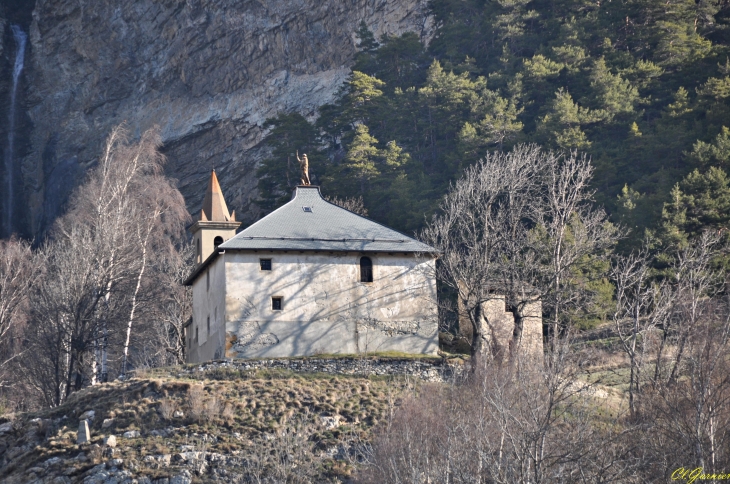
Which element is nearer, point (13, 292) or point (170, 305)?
point (13, 292)

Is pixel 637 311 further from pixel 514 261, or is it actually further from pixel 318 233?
pixel 318 233

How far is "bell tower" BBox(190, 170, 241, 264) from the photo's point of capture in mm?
52375

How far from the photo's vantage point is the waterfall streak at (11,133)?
294ft

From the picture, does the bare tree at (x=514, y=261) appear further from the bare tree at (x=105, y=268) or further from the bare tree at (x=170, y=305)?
the bare tree at (x=105, y=268)

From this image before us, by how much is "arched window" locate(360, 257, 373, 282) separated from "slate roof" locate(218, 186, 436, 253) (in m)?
0.50

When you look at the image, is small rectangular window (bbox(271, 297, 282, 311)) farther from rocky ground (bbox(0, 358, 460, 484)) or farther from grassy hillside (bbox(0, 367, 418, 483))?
grassy hillside (bbox(0, 367, 418, 483))

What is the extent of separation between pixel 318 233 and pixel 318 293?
270 cm

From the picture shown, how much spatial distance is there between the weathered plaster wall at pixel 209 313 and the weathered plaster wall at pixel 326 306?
2.15 ft

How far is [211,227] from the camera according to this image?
52.6 metres

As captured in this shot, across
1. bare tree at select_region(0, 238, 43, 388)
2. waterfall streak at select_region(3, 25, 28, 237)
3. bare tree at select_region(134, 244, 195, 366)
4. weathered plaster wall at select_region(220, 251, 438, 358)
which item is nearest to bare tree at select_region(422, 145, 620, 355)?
weathered plaster wall at select_region(220, 251, 438, 358)

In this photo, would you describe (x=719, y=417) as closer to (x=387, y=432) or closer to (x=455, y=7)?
(x=387, y=432)

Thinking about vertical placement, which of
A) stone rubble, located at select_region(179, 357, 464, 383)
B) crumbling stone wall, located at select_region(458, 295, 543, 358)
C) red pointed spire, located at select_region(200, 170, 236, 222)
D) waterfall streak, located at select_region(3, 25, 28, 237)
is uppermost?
waterfall streak, located at select_region(3, 25, 28, 237)

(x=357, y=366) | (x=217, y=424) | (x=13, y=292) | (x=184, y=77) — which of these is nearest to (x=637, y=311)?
(x=357, y=366)

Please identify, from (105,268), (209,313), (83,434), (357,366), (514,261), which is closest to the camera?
(83,434)
